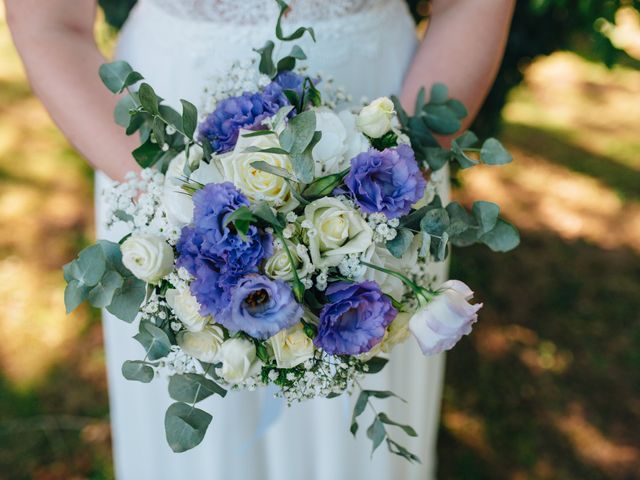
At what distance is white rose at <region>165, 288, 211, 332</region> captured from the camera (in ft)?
3.17

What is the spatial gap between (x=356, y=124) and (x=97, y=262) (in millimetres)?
437

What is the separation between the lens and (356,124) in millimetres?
1059

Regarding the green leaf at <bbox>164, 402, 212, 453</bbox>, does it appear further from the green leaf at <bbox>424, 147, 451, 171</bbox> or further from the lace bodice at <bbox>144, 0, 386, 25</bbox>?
the lace bodice at <bbox>144, 0, 386, 25</bbox>

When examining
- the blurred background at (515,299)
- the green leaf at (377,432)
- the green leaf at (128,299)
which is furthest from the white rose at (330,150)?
the blurred background at (515,299)

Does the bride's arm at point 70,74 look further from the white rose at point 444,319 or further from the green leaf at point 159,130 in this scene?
the white rose at point 444,319

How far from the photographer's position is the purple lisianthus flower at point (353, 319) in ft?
3.09

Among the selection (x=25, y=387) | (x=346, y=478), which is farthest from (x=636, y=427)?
(x=25, y=387)

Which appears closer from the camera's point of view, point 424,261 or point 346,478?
point 424,261

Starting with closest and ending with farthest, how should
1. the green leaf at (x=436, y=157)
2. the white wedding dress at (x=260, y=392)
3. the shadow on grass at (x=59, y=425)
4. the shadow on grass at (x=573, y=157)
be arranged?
1. the green leaf at (x=436, y=157)
2. the white wedding dress at (x=260, y=392)
3. the shadow on grass at (x=59, y=425)
4. the shadow on grass at (x=573, y=157)

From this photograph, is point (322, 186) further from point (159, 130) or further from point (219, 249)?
point (159, 130)

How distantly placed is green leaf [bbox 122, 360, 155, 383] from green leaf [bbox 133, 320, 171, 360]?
23 millimetres

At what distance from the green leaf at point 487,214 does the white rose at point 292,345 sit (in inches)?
13.1

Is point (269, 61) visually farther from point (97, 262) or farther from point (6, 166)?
point (6, 166)

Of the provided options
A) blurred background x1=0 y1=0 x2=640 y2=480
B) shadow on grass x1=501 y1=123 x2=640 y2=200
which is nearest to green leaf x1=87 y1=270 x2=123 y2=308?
blurred background x1=0 y1=0 x2=640 y2=480
